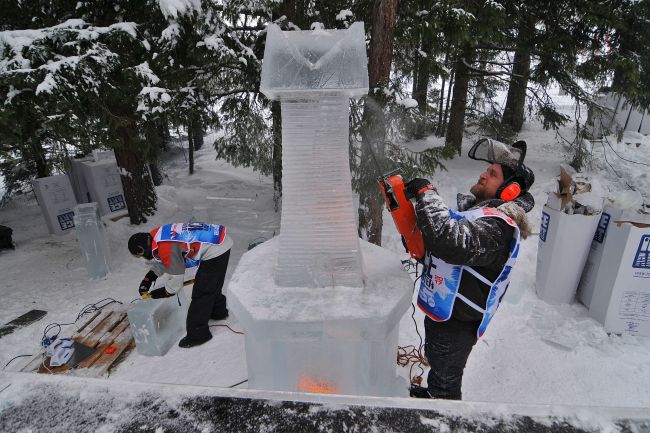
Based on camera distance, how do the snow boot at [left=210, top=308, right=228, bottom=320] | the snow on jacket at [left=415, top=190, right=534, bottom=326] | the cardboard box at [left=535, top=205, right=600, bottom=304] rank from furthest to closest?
the snow boot at [left=210, top=308, right=228, bottom=320] → the cardboard box at [left=535, top=205, right=600, bottom=304] → the snow on jacket at [left=415, top=190, right=534, bottom=326]

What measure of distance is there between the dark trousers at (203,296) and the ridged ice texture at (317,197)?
5.15ft

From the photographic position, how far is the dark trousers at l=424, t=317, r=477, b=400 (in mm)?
2434

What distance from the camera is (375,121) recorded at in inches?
208

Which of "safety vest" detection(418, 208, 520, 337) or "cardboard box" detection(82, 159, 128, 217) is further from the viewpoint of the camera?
"cardboard box" detection(82, 159, 128, 217)

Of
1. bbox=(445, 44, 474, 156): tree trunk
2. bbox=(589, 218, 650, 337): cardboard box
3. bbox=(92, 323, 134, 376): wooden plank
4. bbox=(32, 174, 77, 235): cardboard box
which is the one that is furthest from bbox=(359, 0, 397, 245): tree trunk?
bbox=(32, 174, 77, 235): cardboard box

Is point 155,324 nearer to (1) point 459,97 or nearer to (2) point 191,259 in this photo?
(2) point 191,259

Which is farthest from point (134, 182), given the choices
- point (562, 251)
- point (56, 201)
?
point (562, 251)

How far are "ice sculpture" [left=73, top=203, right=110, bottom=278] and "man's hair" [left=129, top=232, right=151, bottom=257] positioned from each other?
8.74 ft

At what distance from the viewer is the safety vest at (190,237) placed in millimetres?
3730

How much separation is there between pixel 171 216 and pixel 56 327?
4289 millimetres

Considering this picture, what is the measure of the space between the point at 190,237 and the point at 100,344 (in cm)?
163

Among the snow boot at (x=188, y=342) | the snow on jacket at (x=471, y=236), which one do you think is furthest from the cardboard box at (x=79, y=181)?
the snow on jacket at (x=471, y=236)

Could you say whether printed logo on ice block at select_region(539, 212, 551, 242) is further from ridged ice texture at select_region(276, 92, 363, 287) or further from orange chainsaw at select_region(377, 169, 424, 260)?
ridged ice texture at select_region(276, 92, 363, 287)

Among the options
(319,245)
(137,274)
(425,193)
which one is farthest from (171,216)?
(425,193)
